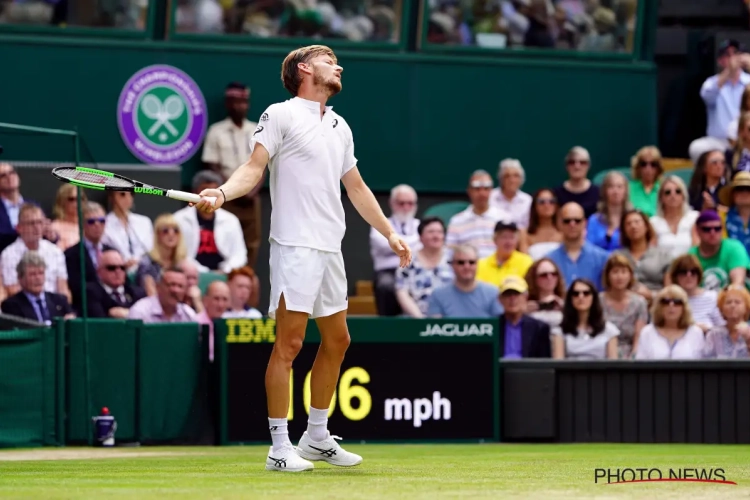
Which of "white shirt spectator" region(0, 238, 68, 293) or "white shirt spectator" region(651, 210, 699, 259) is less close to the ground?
"white shirt spectator" region(651, 210, 699, 259)

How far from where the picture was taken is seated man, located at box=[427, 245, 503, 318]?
1282cm

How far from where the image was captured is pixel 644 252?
1380 cm

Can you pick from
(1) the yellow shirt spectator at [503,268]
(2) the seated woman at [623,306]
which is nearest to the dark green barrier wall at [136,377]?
(1) the yellow shirt spectator at [503,268]

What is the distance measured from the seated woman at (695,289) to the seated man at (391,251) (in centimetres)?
235

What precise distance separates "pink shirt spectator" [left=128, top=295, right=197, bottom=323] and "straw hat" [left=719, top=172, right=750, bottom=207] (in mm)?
5080

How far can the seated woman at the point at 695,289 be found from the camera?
42.2 ft

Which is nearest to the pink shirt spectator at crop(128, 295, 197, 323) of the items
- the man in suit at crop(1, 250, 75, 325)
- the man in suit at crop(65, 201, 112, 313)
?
the man in suit at crop(65, 201, 112, 313)

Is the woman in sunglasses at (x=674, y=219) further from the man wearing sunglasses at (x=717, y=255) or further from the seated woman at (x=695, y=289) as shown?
the seated woman at (x=695, y=289)

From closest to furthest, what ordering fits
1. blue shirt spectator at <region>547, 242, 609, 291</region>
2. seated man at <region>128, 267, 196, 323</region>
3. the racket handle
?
the racket handle
seated man at <region>128, 267, 196, 323</region>
blue shirt spectator at <region>547, 242, 609, 291</region>

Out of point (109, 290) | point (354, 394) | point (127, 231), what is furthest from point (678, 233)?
point (109, 290)

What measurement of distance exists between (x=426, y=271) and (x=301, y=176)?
6.01 meters

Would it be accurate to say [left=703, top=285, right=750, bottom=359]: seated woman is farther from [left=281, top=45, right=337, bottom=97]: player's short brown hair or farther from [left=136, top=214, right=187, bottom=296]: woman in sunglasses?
[left=281, top=45, right=337, bottom=97]: player's short brown hair

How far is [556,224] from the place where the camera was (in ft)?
48.1

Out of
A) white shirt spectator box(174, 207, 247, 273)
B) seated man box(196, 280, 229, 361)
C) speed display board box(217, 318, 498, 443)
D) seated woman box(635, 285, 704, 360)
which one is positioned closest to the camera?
speed display board box(217, 318, 498, 443)
